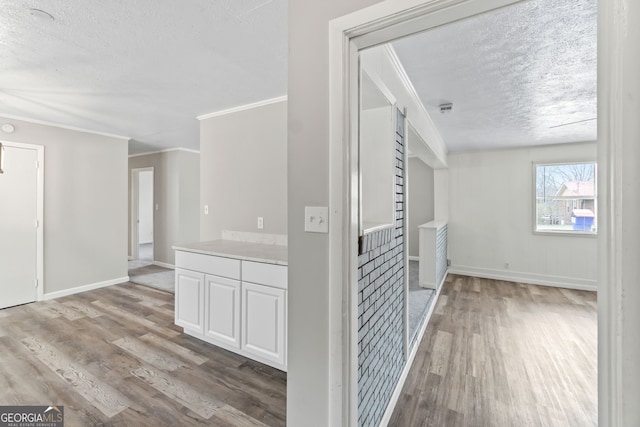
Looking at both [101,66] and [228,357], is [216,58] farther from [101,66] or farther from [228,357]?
[228,357]

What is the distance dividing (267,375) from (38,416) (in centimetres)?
145

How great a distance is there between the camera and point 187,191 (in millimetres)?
5938

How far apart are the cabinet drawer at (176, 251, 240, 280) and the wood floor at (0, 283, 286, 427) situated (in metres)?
0.72

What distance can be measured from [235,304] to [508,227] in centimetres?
514

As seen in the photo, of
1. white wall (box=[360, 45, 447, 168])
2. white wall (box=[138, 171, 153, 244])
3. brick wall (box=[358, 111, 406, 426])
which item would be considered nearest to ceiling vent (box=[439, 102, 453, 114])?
white wall (box=[360, 45, 447, 168])

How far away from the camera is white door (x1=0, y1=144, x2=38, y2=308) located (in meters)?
3.63

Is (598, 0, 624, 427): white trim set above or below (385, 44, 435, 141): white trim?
below

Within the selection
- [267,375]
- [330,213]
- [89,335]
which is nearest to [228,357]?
[267,375]

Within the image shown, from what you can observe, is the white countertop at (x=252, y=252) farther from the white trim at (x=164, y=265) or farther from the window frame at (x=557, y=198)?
the window frame at (x=557, y=198)

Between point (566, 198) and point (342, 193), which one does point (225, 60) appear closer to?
point (342, 193)

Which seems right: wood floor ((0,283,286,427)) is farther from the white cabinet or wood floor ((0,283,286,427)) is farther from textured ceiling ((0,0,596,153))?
textured ceiling ((0,0,596,153))

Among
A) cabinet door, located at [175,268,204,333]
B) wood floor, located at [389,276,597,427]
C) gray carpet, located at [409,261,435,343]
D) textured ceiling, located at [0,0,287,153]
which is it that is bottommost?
wood floor, located at [389,276,597,427]

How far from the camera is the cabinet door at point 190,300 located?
2.78 meters

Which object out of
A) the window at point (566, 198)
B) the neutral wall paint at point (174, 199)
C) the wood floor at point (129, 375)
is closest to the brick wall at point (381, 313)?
the wood floor at point (129, 375)
